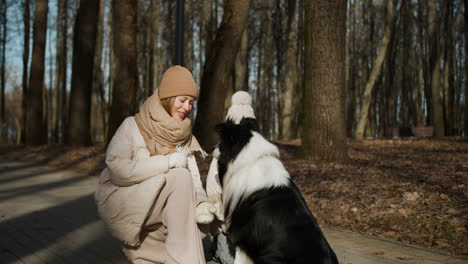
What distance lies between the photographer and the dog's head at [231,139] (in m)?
3.21

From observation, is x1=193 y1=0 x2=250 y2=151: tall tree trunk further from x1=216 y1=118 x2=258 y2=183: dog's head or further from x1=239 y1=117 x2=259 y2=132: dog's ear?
x1=216 y1=118 x2=258 y2=183: dog's head

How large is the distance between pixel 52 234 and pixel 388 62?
29.7 metres

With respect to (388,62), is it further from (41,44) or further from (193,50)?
(41,44)

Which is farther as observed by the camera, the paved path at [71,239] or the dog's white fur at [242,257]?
the paved path at [71,239]

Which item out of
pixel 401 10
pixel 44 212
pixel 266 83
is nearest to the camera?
pixel 44 212

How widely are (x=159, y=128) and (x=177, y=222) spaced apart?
32.4 inches

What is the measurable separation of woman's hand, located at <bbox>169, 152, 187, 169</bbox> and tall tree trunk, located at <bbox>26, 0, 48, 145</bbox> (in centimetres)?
1960

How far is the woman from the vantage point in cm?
339

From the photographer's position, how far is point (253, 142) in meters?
3.21

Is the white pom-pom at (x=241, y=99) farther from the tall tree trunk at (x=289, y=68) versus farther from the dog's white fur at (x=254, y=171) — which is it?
the tall tree trunk at (x=289, y=68)

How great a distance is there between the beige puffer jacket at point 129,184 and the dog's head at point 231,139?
20.4 inches

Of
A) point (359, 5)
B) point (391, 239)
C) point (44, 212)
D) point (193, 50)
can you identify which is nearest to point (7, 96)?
point (193, 50)

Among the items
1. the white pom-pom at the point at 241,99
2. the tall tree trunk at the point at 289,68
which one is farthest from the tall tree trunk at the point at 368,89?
the white pom-pom at the point at 241,99

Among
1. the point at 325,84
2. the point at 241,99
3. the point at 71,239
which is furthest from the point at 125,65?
the point at 241,99
